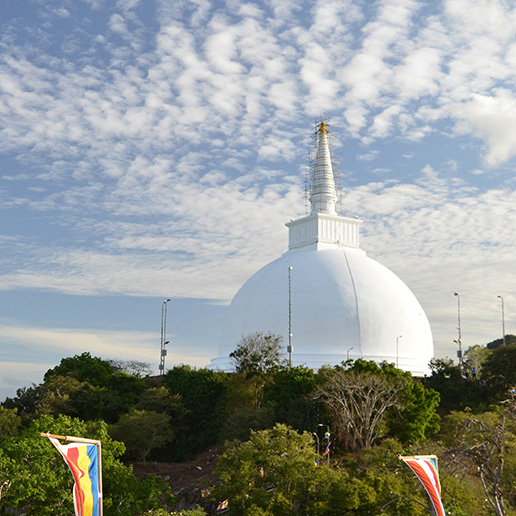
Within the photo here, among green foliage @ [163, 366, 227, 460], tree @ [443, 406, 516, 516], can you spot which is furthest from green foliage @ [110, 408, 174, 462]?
tree @ [443, 406, 516, 516]

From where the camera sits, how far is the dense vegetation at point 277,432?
87.4 ft

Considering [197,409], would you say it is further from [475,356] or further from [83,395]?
[475,356]

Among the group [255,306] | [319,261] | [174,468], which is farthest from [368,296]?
[174,468]

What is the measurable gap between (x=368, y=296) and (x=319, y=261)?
520 centimetres

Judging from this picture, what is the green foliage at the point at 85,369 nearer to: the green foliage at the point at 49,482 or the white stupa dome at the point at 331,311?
the white stupa dome at the point at 331,311

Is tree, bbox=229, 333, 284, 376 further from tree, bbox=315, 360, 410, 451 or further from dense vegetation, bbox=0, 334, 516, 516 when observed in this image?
tree, bbox=315, 360, 410, 451

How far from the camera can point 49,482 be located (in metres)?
27.4

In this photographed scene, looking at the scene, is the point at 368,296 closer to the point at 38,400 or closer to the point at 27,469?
the point at 38,400

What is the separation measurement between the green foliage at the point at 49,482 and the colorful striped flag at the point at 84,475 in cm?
1191

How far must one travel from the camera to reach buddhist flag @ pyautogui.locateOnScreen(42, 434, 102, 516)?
52.7ft

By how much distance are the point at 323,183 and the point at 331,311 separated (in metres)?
15.7

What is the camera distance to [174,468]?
43.6 m

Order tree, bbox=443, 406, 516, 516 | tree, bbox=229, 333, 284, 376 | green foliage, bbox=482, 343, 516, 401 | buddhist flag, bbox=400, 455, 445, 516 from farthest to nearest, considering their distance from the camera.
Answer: tree, bbox=229, 333, 284, 376 < green foliage, bbox=482, 343, 516, 401 < tree, bbox=443, 406, 516, 516 < buddhist flag, bbox=400, 455, 445, 516

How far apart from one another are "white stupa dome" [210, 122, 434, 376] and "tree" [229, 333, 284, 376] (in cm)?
457
